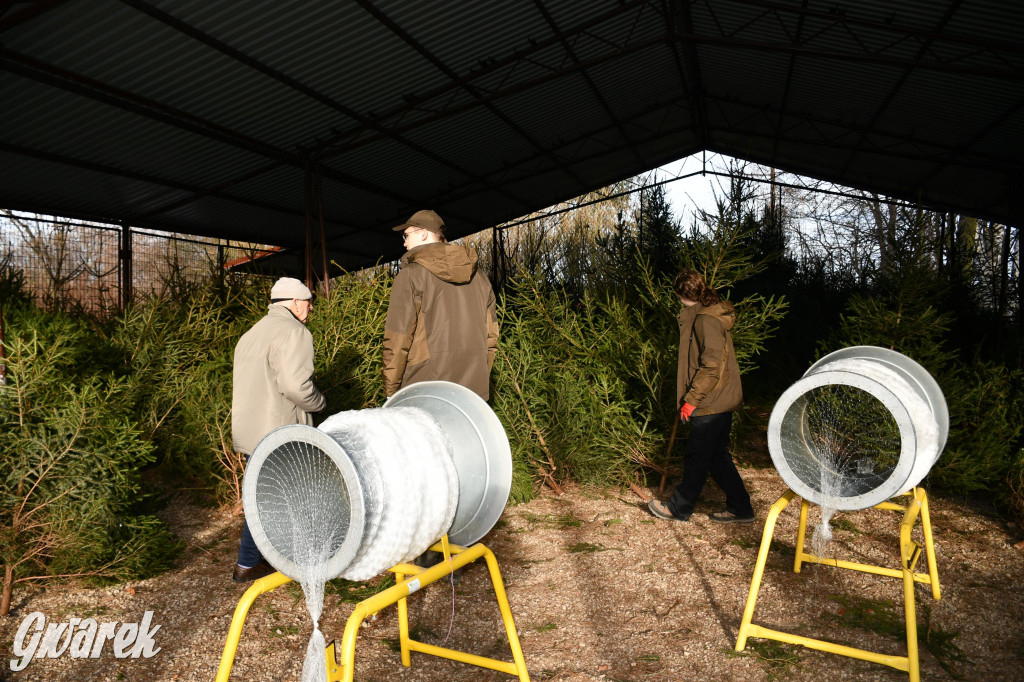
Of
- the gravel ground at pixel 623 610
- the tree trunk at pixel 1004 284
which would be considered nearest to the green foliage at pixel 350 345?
the gravel ground at pixel 623 610

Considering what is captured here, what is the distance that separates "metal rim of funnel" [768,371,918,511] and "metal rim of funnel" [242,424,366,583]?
176 centimetres

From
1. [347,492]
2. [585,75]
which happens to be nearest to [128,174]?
[585,75]

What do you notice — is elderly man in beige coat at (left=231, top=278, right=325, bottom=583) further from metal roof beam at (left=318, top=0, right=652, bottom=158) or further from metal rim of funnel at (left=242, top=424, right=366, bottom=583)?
metal roof beam at (left=318, top=0, right=652, bottom=158)

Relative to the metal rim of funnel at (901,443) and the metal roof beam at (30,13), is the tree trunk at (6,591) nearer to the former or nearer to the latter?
the metal rim of funnel at (901,443)

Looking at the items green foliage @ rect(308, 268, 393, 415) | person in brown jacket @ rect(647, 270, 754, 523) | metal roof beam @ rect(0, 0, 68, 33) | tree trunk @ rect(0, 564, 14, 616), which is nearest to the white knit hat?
green foliage @ rect(308, 268, 393, 415)

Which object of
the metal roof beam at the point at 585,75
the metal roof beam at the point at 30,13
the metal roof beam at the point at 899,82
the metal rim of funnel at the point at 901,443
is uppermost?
the metal roof beam at the point at 585,75

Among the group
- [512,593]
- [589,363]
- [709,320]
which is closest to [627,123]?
[589,363]

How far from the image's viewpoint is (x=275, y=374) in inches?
145

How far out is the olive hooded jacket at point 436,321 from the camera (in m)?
3.56

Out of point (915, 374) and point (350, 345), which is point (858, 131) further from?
point (915, 374)

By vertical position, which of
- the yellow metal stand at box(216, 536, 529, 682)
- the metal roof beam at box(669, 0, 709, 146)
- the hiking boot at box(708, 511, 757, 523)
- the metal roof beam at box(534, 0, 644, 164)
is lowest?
the hiking boot at box(708, 511, 757, 523)

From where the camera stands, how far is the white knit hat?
3.77 m

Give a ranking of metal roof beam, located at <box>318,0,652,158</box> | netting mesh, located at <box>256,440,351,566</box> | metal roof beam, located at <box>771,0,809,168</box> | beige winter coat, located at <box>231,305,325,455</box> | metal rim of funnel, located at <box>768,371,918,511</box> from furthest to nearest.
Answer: metal roof beam, located at <box>318,0,652,158</box> → metal roof beam, located at <box>771,0,809,168</box> → beige winter coat, located at <box>231,305,325,455</box> → metal rim of funnel, located at <box>768,371,918,511</box> → netting mesh, located at <box>256,440,351,566</box>

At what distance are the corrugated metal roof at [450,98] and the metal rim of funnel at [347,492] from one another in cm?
516
